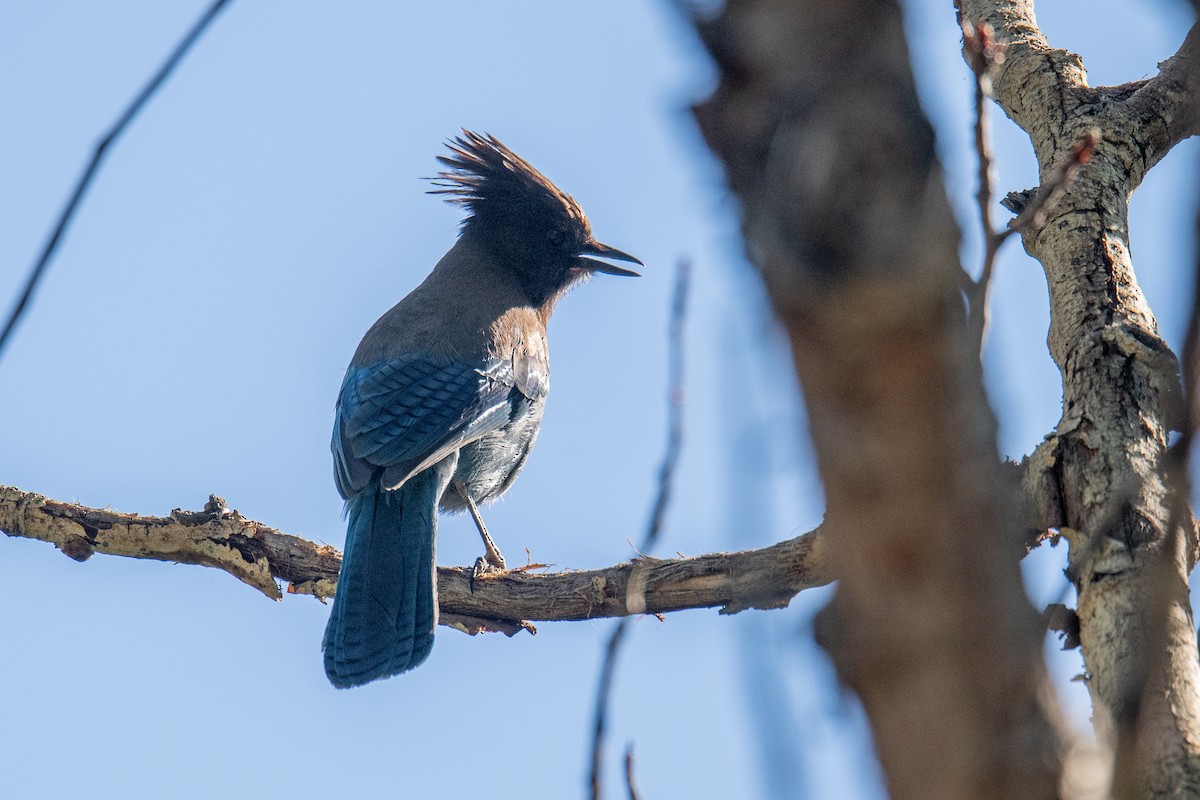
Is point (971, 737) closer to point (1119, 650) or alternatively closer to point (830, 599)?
point (830, 599)

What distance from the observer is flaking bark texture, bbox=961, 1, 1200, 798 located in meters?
2.13

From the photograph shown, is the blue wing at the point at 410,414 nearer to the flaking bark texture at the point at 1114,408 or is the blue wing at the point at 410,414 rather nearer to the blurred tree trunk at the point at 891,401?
the flaking bark texture at the point at 1114,408

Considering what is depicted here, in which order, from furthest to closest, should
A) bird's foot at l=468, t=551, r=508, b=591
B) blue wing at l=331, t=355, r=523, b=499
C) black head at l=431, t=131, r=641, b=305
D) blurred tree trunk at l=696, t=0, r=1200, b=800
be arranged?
1. black head at l=431, t=131, r=641, b=305
2. blue wing at l=331, t=355, r=523, b=499
3. bird's foot at l=468, t=551, r=508, b=591
4. blurred tree trunk at l=696, t=0, r=1200, b=800

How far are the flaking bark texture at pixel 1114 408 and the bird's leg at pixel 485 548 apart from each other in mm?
2320

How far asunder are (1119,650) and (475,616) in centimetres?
270

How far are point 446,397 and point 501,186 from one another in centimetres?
191

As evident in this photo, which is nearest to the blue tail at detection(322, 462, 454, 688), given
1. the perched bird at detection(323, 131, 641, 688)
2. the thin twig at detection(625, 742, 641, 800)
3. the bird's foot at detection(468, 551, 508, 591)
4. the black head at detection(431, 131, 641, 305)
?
the perched bird at detection(323, 131, 641, 688)

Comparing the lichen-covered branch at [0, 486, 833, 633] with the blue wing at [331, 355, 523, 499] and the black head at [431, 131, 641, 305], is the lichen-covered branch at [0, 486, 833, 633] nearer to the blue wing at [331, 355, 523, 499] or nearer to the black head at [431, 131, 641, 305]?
the blue wing at [331, 355, 523, 499]

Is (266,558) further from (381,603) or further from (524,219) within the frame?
(524,219)

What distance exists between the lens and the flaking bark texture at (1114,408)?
2.13 metres

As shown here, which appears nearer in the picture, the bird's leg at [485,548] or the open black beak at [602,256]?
the bird's leg at [485,548]

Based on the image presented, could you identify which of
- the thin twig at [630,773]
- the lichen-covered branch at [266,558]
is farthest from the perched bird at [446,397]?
the thin twig at [630,773]

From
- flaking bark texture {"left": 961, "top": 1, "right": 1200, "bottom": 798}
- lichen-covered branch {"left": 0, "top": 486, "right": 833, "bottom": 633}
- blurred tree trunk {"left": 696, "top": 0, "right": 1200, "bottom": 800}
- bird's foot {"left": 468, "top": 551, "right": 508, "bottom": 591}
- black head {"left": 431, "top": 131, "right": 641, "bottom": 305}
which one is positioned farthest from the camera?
black head {"left": 431, "top": 131, "right": 641, "bottom": 305}

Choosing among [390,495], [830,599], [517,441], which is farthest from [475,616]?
[830,599]
